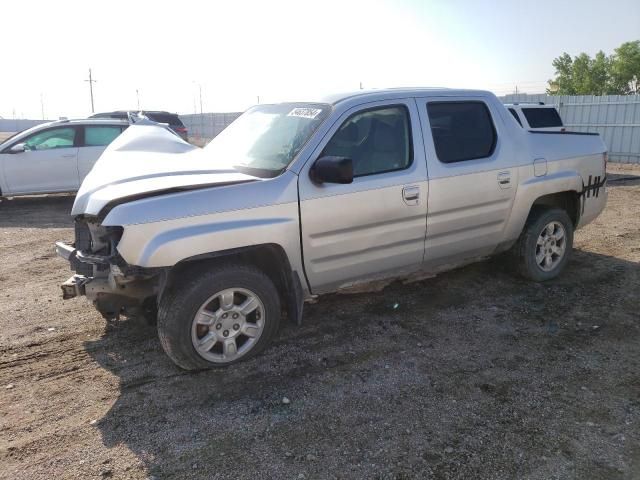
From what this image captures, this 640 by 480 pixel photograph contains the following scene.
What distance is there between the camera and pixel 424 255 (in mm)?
4332

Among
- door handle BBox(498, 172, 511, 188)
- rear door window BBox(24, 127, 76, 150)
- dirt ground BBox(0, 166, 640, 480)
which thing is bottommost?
dirt ground BBox(0, 166, 640, 480)

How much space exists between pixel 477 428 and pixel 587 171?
3.54m

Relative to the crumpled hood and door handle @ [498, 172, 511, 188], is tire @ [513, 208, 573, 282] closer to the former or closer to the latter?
door handle @ [498, 172, 511, 188]

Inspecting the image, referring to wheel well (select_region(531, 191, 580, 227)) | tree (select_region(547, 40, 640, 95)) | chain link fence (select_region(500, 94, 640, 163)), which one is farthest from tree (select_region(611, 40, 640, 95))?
wheel well (select_region(531, 191, 580, 227))

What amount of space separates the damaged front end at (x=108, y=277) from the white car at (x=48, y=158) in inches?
269

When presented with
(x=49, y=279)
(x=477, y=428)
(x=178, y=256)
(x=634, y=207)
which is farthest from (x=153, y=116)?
(x=477, y=428)

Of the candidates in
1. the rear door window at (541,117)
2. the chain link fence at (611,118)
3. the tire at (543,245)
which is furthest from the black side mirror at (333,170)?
the chain link fence at (611,118)

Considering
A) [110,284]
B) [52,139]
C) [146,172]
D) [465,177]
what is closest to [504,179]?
[465,177]

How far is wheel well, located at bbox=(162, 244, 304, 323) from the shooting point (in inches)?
135

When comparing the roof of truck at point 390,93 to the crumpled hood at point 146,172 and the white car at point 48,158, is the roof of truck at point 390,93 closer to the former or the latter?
the crumpled hood at point 146,172

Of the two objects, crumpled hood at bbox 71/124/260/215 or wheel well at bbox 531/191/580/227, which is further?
wheel well at bbox 531/191/580/227

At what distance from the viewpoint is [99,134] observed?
10.0 meters

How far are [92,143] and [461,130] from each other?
26.1 ft

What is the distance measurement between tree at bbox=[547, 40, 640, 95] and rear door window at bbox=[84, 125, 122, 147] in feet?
115
